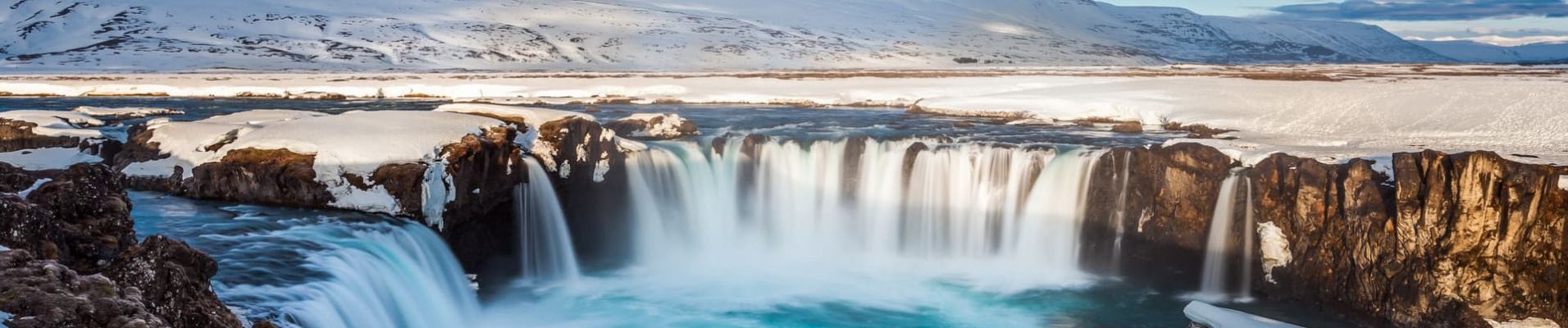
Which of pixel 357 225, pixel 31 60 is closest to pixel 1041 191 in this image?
pixel 357 225

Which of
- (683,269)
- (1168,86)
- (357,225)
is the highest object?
(1168,86)

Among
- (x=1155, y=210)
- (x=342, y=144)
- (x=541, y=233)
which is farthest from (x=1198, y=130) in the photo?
(x=342, y=144)

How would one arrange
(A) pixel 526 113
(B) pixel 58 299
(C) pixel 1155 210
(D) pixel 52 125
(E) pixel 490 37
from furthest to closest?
(E) pixel 490 37 < (A) pixel 526 113 < (D) pixel 52 125 < (C) pixel 1155 210 < (B) pixel 58 299

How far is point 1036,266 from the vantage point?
55.3ft

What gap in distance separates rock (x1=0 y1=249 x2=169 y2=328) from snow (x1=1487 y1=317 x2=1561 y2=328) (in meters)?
13.3

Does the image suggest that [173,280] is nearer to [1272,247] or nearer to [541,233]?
[541,233]

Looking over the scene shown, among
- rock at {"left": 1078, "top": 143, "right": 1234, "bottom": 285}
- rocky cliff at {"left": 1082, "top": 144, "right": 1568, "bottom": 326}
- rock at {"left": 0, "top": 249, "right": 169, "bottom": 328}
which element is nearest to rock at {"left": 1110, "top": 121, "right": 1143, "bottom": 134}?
rock at {"left": 1078, "top": 143, "right": 1234, "bottom": 285}

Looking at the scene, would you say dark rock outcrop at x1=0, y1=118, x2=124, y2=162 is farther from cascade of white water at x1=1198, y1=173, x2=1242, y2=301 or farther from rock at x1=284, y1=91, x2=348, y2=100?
rock at x1=284, y1=91, x2=348, y2=100

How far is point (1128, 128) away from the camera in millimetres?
23922

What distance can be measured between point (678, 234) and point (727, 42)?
114225 mm

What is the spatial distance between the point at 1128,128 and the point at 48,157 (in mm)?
19730

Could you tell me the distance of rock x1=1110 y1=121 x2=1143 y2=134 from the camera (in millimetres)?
23625

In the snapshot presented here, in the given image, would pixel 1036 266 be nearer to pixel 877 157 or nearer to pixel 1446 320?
pixel 877 157

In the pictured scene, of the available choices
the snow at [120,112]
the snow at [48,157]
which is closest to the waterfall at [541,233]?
the snow at [48,157]
